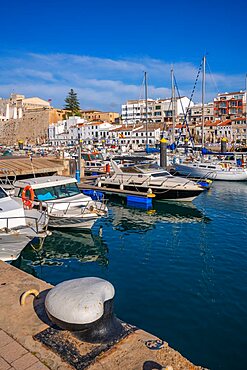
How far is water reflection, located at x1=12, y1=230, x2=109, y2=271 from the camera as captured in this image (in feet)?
41.7

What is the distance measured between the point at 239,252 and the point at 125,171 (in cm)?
1372

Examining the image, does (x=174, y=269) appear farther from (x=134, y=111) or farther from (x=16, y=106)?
(x=16, y=106)

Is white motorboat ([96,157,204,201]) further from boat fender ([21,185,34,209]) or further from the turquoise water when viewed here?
boat fender ([21,185,34,209])

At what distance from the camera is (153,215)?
20.1 metres

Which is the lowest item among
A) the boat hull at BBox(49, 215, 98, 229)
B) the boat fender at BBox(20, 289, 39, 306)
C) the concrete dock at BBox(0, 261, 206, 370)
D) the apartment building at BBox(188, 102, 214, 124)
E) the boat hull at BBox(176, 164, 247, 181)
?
the boat hull at BBox(49, 215, 98, 229)

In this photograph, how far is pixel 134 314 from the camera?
8805 millimetres

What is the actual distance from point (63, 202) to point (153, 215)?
630cm

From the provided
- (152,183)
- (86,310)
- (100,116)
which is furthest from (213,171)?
(100,116)

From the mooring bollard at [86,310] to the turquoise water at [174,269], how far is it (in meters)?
2.95

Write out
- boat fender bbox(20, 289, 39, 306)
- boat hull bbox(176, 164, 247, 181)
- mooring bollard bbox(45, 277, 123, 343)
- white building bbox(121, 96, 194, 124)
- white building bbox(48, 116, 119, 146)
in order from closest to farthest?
mooring bollard bbox(45, 277, 123, 343)
boat fender bbox(20, 289, 39, 306)
boat hull bbox(176, 164, 247, 181)
white building bbox(48, 116, 119, 146)
white building bbox(121, 96, 194, 124)

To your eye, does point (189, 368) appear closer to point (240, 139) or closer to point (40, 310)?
point (40, 310)

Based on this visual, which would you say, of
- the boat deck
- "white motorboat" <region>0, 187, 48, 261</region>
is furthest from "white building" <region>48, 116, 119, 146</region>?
"white motorboat" <region>0, 187, 48, 261</region>

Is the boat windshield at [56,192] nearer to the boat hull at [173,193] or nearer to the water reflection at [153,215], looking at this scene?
the water reflection at [153,215]

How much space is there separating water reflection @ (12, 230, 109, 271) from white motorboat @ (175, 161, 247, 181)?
20.1 m
